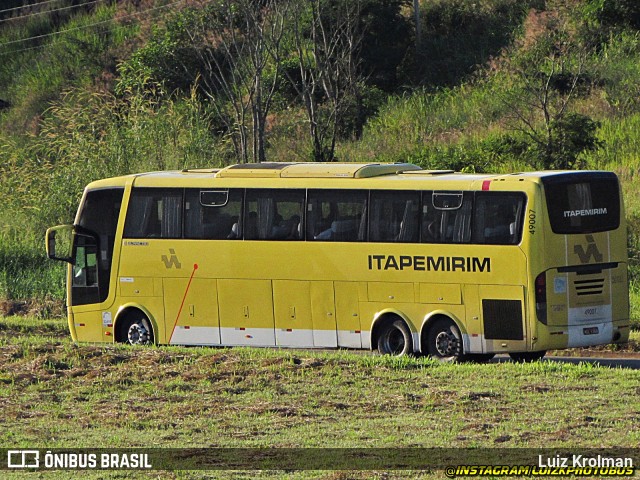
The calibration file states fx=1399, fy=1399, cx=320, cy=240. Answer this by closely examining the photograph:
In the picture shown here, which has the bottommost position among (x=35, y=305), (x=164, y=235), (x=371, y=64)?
(x=35, y=305)

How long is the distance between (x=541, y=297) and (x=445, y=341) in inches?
70.9

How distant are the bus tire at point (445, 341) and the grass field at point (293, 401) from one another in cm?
181

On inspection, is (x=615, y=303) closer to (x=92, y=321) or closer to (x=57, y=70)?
(x=92, y=321)

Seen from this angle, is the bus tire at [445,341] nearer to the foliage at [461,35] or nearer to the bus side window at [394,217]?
the bus side window at [394,217]

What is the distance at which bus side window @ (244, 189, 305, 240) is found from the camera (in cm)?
2223

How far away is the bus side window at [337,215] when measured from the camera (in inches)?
855

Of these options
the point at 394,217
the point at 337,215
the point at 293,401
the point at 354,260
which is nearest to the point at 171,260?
the point at 337,215

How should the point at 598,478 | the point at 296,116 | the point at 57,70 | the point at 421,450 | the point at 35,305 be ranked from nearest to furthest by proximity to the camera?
the point at 598,478
the point at 421,450
the point at 35,305
the point at 296,116
the point at 57,70

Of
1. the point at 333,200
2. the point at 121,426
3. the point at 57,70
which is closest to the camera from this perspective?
the point at 121,426

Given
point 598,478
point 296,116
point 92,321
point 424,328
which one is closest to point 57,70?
point 296,116

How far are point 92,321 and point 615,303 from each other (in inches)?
359

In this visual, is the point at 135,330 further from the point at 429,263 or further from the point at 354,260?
the point at 429,263

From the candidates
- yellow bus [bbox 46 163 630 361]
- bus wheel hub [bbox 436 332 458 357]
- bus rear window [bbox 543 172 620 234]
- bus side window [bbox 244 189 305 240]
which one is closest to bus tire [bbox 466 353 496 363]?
yellow bus [bbox 46 163 630 361]

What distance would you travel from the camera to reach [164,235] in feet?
76.7
